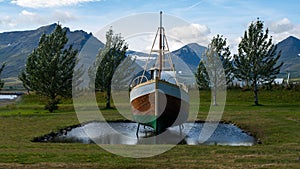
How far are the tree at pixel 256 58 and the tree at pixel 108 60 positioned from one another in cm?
1811

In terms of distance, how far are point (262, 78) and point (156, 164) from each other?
46.0m

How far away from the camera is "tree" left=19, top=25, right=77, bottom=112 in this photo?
48156mm

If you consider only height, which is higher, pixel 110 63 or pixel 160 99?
pixel 110 63

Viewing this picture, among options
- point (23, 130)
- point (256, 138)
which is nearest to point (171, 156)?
point (256, 138)

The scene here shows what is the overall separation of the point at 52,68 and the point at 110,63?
27.4 feet

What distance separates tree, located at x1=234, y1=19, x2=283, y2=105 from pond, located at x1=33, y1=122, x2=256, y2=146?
24433 mm

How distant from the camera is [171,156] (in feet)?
A: 58.5

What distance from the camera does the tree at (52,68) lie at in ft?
158

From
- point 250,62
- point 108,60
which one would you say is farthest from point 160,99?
point 250,62

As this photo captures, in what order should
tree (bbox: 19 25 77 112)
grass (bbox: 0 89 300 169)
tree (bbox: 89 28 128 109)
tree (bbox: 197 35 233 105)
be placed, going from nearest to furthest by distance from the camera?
grass (bbox: 0 89 300 169)
tree (bbox: 19 25 77 112)
tree (bbox: 89 28 128 109)
tree (bbox: 197 35 233 105)

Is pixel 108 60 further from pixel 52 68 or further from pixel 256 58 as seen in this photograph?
pixel 256 58

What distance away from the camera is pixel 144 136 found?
1147 inches

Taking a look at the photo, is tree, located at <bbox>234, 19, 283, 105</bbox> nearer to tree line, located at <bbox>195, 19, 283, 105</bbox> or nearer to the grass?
tree line, located at <bbox>195, 19, 283, 105</bbox>

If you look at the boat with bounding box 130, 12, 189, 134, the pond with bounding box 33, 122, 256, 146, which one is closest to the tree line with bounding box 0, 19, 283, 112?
the pond with bounding box 33, 122, 256, 146
